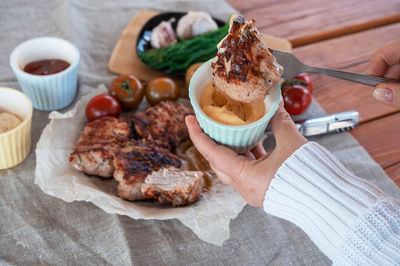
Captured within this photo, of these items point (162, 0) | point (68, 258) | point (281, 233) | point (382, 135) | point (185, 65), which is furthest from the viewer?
point (162, 0)

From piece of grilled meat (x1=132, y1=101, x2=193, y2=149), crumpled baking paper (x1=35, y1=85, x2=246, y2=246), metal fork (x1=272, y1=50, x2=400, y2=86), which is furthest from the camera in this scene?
piece of grilled meat (x1=132, y1=101, x2=193, y2=149)

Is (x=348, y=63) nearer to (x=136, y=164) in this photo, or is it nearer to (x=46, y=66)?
(x=136, y=164)

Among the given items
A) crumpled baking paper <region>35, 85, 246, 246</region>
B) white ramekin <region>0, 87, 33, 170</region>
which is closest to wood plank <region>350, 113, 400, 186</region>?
crumpled baking paper <region>35, 85, 246, 246</region>

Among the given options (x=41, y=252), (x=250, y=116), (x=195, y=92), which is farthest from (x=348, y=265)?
(x=41, y=252)

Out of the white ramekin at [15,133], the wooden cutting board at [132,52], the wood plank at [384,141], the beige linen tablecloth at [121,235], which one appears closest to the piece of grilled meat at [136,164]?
the beige linen tablecloth at [121,235]

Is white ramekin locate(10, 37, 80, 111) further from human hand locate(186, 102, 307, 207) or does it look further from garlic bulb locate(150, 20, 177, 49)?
human hand locate(186, 102, 307, 207)

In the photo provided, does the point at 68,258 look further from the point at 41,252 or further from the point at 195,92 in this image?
the point at 195,92
